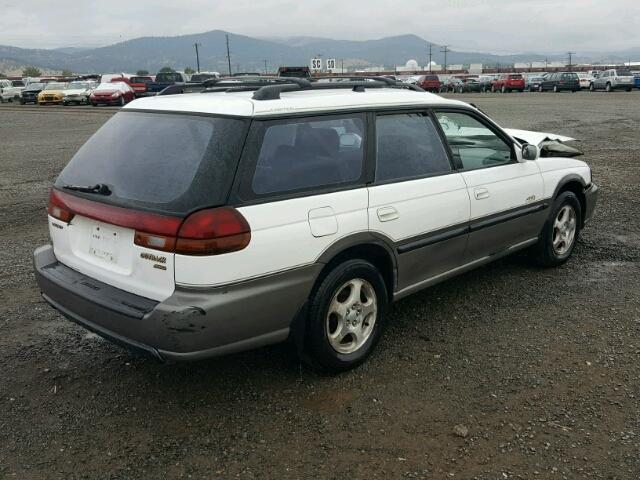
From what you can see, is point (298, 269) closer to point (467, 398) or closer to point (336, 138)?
point (336, 138)

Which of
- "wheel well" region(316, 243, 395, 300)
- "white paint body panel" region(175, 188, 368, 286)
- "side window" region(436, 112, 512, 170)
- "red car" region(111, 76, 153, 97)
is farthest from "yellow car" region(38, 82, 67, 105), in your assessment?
"white paint body panel" region(175, 188, 368, 286)

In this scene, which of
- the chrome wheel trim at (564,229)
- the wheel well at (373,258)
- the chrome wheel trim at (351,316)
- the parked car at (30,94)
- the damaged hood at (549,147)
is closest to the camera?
the wheel well at (373,258)

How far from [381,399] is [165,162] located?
180 cm

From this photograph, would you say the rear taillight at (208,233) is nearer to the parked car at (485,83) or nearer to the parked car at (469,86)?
the parked car at (469,86)

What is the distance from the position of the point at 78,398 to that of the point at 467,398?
226 centimetres

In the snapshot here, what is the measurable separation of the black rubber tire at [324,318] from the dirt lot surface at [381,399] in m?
0.11

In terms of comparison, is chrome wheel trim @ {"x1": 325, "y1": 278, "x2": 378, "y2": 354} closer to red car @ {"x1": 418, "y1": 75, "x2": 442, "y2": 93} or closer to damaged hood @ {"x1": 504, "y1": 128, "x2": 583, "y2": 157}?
damaged hood @ {"x1": 504, "y1": 128, "x2": 583, "y2": 157}

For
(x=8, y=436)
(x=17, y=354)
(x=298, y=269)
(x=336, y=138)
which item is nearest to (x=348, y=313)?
(x=298, y=269)

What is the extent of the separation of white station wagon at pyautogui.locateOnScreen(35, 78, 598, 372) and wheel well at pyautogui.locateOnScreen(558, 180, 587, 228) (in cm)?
146

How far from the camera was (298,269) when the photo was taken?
10.6 feet

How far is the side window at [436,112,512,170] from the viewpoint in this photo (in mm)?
4418

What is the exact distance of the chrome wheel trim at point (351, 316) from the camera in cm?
362

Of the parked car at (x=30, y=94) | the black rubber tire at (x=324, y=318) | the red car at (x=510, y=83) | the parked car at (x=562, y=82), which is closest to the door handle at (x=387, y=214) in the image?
the black rubber tire at (x=324, y=318)

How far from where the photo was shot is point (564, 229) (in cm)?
553
